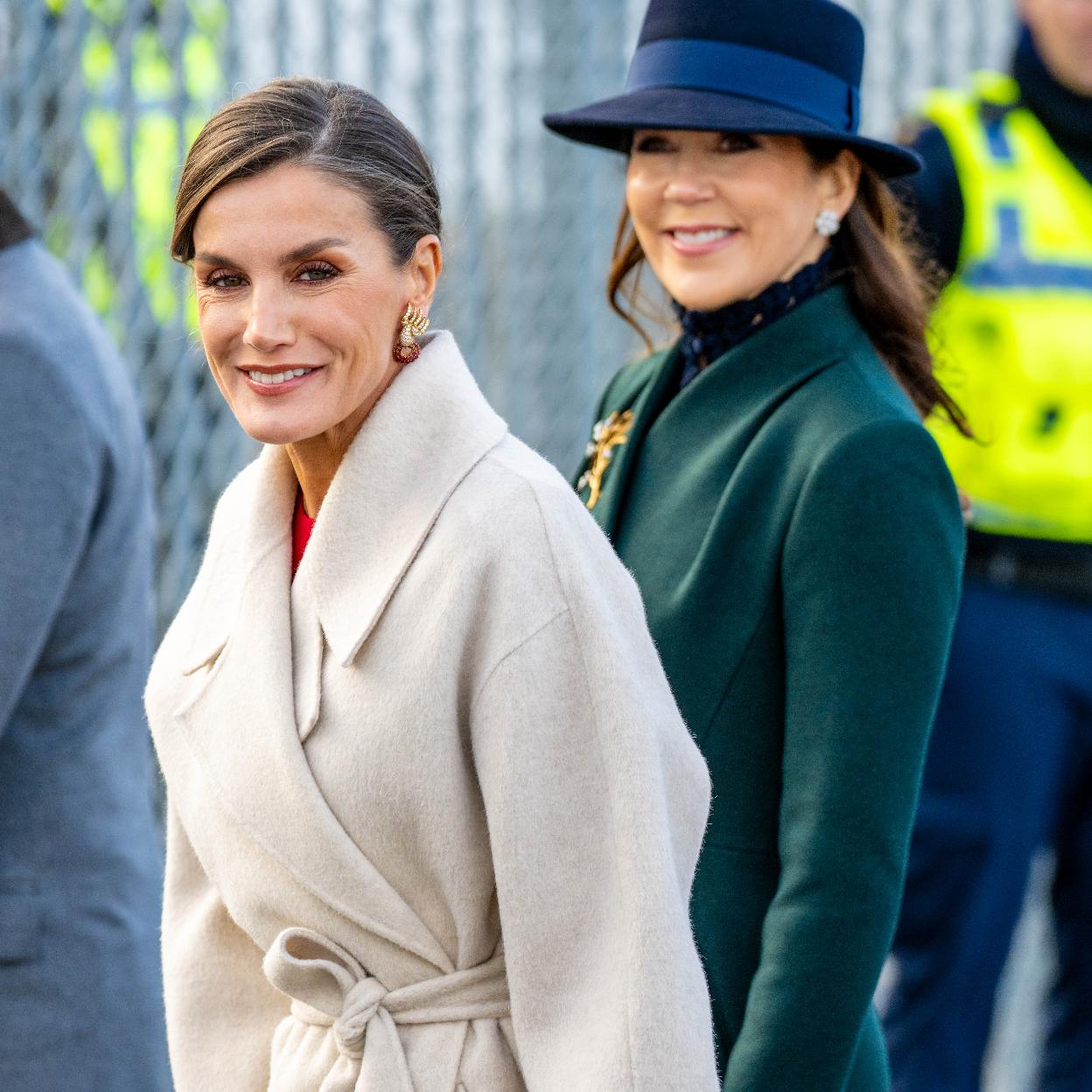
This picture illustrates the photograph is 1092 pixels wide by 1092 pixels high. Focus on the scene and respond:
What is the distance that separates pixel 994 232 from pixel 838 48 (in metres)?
0.96

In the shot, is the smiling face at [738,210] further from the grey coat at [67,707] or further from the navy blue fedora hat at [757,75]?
the grey coat at [67,707]

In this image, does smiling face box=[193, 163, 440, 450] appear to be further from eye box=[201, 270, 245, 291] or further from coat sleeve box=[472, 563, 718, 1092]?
coat sleeve box=[472, 563, 718, 1092]

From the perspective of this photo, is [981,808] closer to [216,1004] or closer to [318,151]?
[216,1004]

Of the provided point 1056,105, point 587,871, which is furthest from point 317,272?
point 1056,105

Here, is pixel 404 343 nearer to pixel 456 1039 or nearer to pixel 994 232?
pixel 456 1039

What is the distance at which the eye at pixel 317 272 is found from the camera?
5.38ft

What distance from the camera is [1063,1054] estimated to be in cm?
337

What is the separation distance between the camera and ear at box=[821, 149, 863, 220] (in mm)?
2297

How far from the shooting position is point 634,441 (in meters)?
2.32

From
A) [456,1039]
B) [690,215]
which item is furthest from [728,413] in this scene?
[456,1039]

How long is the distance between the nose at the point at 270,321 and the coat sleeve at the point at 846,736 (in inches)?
24.7

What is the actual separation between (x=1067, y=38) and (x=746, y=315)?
137 cm

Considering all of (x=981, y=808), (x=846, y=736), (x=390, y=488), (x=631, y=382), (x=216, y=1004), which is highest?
(x=390, y=488)

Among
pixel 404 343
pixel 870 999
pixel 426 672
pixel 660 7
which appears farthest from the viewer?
pixel 660 7
